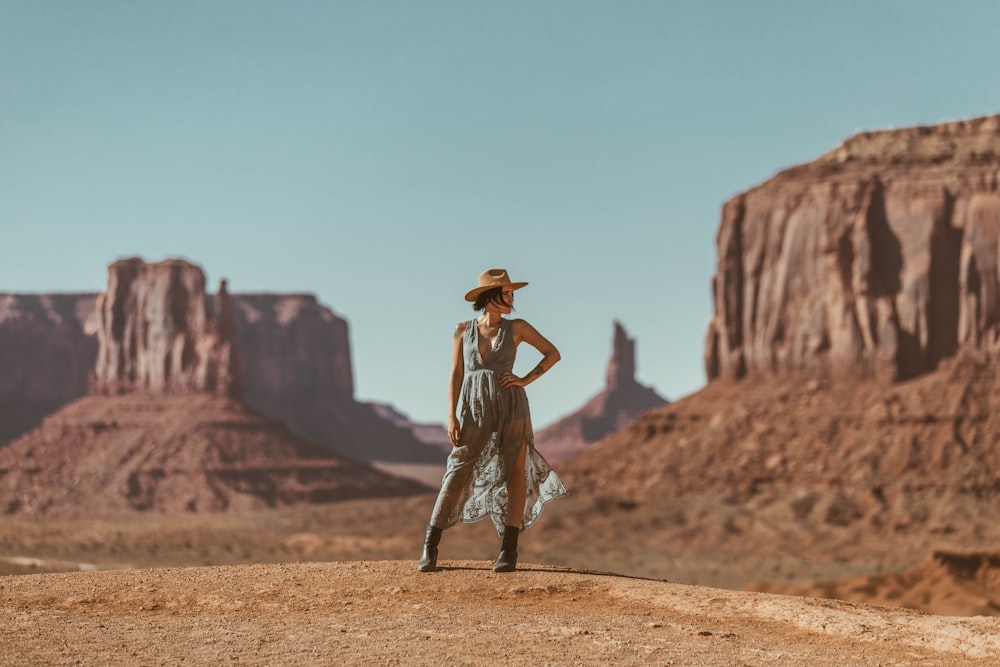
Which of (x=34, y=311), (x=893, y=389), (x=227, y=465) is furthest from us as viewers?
(x=34, y=311)

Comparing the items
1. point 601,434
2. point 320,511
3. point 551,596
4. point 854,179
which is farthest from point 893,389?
point 601,434

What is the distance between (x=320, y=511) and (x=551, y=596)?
233 ft

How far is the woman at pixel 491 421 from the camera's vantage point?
1536cm

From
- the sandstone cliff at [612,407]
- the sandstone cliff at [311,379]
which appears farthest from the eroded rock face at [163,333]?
the sandstone cliff at [612,407]

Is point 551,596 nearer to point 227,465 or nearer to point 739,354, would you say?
point 739,354

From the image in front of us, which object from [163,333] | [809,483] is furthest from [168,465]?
[809,483]

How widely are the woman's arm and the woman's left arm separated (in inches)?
17.1

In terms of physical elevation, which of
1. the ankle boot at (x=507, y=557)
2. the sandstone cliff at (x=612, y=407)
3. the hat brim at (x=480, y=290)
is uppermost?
the sandstone cliff at (x=612, y=407)

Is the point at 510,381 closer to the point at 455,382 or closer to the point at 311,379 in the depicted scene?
the point at 455,382

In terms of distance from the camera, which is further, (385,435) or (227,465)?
(385,435)

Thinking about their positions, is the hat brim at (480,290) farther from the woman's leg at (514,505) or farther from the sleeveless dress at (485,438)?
the woman's leg at (514,505)

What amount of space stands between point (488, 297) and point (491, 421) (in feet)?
3.81

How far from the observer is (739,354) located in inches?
2921

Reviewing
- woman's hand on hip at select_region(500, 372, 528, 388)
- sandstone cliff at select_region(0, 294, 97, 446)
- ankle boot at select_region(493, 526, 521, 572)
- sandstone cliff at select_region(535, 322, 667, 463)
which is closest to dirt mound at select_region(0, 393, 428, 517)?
sandstone cliff at select_region(0, 294, 97, 446)
